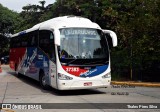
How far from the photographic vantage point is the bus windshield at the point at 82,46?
14.0 m

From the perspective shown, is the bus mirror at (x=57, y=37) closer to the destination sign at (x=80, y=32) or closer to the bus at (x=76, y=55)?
the bus at (x=76, y=55)

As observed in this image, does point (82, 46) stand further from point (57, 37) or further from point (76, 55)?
point (57, 37)

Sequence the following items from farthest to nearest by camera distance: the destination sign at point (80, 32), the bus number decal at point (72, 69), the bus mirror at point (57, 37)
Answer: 1. the destination sign at point (80, 32)
2. the bus number decal at point (72, 69)
3. the bus mirror at point (57, 37)

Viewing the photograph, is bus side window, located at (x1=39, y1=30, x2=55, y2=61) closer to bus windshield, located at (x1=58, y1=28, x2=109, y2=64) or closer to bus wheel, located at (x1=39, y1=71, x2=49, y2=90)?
bus windshield, located at (x1=58, y1=28, x2=109, y2=64)

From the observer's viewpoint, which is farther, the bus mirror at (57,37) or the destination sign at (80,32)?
the destination sign at (80,32)

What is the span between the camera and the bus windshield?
550 inches

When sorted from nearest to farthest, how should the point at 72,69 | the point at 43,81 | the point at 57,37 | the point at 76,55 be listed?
1. the point at 57,37
2. the point at 72,69
3. the point at 76,55
4. the point at 43,81

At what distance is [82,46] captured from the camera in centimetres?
1417

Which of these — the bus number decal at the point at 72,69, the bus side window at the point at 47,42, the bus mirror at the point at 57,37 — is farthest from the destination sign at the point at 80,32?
the bus number decal at the point at 72,69

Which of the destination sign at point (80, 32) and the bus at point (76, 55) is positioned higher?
the destination sign at point (80, 32)

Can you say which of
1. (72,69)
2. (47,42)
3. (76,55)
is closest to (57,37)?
(76,55)

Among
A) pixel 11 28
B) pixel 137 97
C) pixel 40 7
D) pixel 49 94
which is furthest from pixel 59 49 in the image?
pixel 11 28

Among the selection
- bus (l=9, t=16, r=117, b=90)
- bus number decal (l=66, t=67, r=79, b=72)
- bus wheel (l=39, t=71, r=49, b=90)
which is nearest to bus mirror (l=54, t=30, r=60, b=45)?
bus (l=9, t=16, r=117, b=90)

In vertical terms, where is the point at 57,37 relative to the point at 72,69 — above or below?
above
